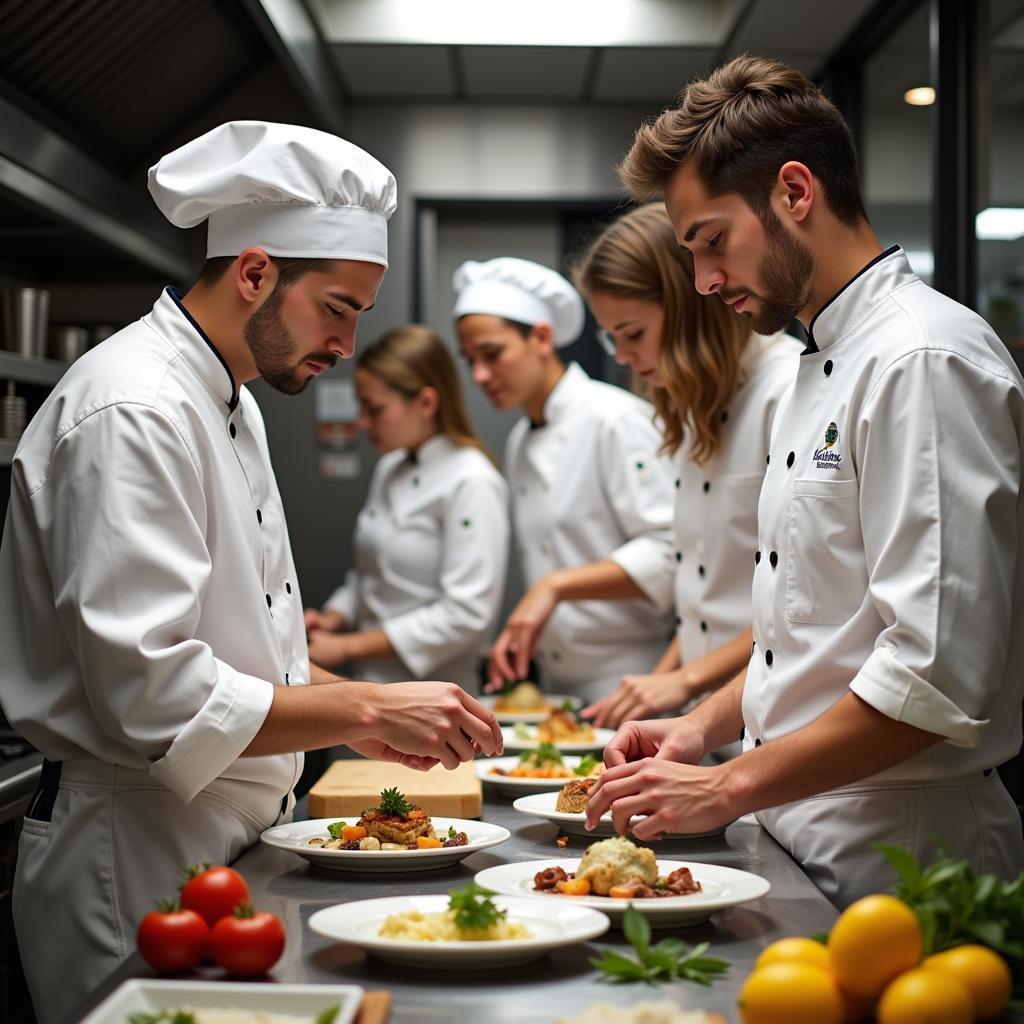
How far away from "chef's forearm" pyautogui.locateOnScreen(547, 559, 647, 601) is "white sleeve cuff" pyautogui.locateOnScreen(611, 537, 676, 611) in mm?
18

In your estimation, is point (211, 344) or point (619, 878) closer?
point (619, 878)

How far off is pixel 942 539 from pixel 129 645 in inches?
36.3

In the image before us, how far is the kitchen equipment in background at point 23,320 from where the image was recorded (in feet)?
9.62

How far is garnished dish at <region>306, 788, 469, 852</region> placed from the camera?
152 cm

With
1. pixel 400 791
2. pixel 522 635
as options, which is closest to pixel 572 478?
pixel 522 635

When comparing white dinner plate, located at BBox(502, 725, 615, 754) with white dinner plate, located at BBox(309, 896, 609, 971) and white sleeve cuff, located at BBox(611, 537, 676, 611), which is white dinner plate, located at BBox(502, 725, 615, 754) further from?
white dinner plate, located at BBox(309, 896, 609, 971)

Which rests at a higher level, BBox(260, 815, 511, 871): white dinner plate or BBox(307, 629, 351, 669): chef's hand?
BBox(307, 629, 351, 669): chef's hand

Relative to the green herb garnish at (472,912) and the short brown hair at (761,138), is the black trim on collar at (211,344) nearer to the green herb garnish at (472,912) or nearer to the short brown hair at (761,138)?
the short brown hair at (761,138)

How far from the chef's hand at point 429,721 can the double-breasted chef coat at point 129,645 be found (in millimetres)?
177

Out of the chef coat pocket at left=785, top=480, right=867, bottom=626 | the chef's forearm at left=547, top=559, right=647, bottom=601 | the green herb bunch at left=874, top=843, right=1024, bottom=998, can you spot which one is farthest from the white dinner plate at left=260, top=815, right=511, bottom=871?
the chef's forearm at left=547, top=559, right=647, bottom=601

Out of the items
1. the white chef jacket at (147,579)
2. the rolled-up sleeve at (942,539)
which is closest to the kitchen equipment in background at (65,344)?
the white chef jacket at (147,579)

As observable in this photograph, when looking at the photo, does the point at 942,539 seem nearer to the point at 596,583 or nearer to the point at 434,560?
the point at 596,583

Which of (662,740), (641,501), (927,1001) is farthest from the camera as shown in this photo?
(641,501)

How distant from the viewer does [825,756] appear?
1397mm
